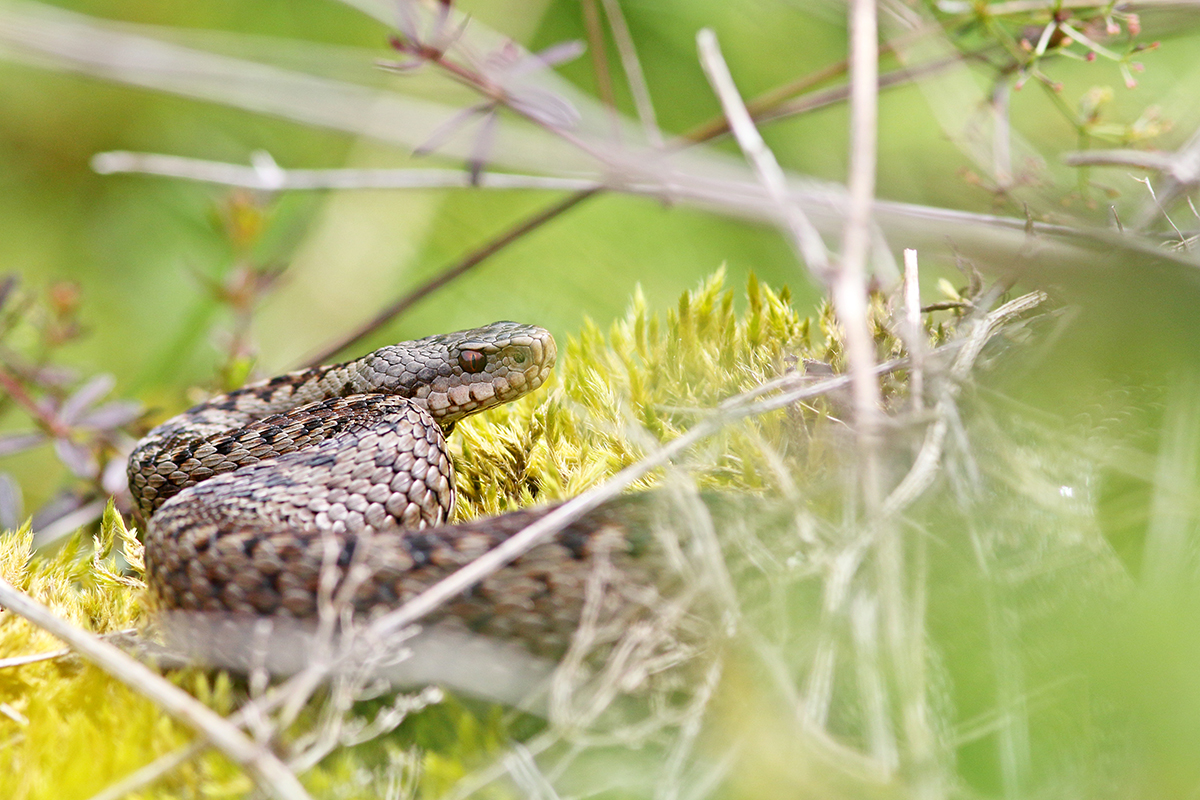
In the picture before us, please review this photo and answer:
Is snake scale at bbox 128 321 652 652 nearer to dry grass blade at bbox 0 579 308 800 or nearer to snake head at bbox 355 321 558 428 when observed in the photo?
snake head at bbox 355 321 558 428

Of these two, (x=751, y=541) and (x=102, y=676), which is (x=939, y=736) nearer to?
(x=751, y=541)

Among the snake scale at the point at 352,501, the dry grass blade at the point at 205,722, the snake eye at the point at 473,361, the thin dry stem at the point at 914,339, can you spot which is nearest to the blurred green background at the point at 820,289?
the thin dry stem at the point at 914,339

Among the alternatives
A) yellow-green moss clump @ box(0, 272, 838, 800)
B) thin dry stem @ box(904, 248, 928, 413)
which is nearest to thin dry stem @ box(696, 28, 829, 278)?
thin dry stem @ box(904, 248, 928, 413)

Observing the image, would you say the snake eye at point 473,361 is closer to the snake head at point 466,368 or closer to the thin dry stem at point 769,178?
the snake head at point 466,368

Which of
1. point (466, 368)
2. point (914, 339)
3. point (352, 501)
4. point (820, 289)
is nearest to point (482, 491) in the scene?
point (352, 501)

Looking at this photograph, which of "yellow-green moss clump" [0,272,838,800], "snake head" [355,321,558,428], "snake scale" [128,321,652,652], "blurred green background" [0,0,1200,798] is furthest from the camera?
"snake head" [355,321,558,428]
